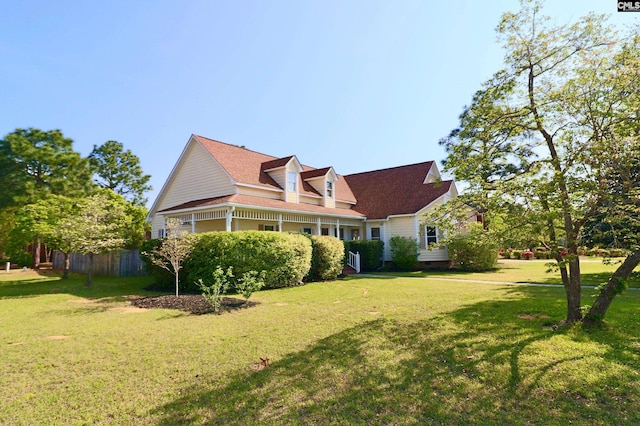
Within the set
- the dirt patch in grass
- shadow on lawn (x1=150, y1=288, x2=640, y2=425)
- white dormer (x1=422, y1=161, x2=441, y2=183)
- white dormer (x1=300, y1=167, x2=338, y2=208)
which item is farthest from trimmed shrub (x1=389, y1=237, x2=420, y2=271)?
shadow on lawn (x1=150, y1=288, x2=640, y2=425)

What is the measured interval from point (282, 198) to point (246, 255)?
25.9 feet

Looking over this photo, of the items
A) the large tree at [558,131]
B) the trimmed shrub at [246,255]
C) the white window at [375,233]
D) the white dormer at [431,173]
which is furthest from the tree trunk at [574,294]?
the white dormer at [431,173]

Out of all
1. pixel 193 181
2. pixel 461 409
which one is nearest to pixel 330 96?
pixel 193 181

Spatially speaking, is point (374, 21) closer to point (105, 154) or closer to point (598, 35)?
point (598, 35)

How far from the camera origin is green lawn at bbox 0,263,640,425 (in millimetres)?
3668

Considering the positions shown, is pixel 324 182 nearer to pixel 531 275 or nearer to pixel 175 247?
pixel 175 247

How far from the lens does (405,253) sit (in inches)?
883

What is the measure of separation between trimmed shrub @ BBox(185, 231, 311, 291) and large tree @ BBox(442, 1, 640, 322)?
8580mm

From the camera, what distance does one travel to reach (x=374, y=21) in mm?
11141

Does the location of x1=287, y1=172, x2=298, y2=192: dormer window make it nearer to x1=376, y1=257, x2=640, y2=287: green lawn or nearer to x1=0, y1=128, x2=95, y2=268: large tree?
x1=376, y1=257, x2=640, y2=287: green lawn

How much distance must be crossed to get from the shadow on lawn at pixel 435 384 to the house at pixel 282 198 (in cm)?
1043

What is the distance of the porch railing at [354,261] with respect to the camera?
21327mm

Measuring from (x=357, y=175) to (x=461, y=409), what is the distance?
2759 centimetres

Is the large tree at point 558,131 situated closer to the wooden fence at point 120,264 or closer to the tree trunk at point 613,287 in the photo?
the tree trunk at point 613,287
